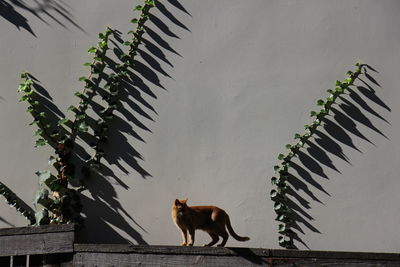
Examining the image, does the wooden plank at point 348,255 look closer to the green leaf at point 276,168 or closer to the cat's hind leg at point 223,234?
the cat's hind leg at point 223,234

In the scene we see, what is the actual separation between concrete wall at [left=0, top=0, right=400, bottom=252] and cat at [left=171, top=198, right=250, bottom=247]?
0.81 ft

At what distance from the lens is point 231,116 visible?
409 cm

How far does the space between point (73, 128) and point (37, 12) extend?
2.48 ft

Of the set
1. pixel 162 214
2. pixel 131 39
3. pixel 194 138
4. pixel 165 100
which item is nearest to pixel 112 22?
pixel 131 39

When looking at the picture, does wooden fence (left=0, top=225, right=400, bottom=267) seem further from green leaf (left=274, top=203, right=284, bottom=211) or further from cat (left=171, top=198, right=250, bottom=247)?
green leaf (left=274, top=203, right=284, bottom=211)

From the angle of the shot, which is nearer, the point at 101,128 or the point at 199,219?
the point at 199,219

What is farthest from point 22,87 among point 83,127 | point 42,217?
point 42,217

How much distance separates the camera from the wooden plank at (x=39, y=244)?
327 cm

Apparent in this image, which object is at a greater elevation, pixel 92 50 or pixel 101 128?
pixel 92 50

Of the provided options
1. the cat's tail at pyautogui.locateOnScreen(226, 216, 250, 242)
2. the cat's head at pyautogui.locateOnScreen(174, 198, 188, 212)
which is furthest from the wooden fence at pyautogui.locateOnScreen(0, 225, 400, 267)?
the cat's tail at pyautogui.locateOnScreen(226, 216, 250, 242)

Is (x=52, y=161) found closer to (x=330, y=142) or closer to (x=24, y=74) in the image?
(x=24, y=74)

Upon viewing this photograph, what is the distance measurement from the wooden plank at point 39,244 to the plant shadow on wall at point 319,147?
4.12 ft

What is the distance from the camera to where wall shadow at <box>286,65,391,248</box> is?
397 cm

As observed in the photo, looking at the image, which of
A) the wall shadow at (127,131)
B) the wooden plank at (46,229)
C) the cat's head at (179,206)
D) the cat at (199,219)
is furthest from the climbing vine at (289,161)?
the wooden plank at (46,229)
